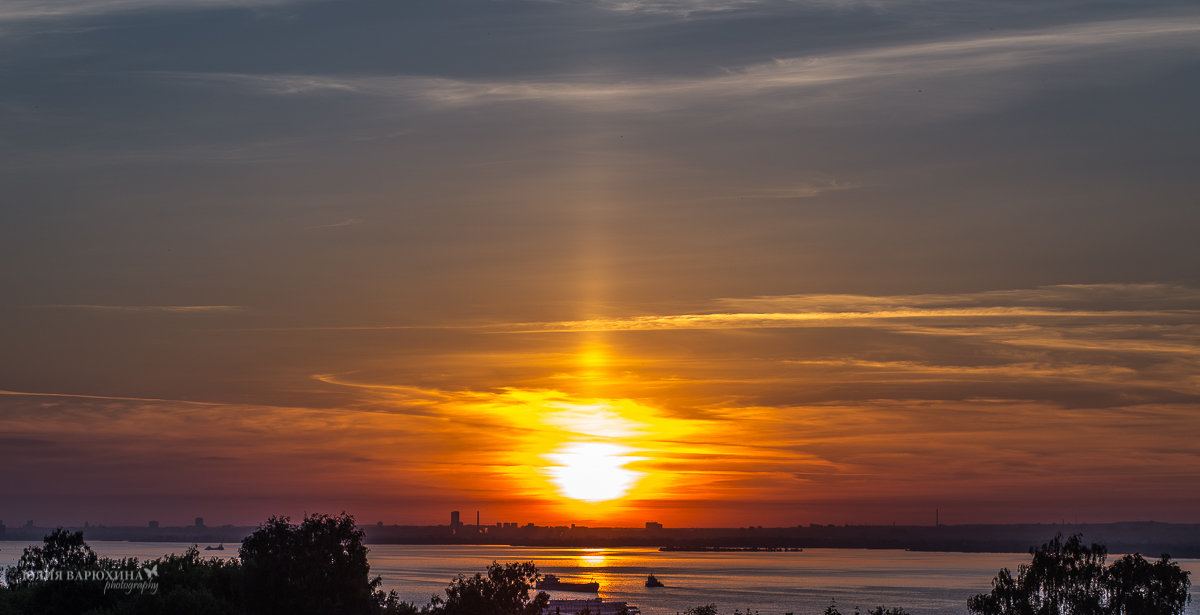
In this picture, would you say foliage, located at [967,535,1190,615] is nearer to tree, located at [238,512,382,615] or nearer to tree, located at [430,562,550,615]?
tree, located at [430,562,550,615]

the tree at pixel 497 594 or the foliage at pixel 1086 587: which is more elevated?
the tree at pixel 497 594

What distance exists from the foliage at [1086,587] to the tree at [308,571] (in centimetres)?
4588

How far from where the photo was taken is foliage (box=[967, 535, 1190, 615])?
7612 cm

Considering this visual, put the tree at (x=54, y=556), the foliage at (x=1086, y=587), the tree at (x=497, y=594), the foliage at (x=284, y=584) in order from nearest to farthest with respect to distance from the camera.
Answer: the foliage at (x=284, y=584), the tree at (x=497, y=594), the foliage at (x=1086, y=587), the tree at (x=54, y=556)

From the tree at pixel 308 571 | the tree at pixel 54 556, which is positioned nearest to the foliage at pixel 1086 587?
the tree at pixel 308 571

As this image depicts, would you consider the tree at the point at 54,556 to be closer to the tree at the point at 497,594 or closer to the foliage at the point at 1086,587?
the tree at the point at 497,594

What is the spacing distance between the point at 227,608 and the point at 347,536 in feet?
19.1

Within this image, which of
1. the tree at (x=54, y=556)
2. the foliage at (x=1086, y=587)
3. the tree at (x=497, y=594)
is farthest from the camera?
the tree at (x=54, y=556)

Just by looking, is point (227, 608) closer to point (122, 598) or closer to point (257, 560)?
point (257, 560)

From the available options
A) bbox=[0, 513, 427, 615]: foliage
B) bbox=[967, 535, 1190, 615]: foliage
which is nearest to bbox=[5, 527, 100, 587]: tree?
bbox=[0, 513, 427, 615]: foliage

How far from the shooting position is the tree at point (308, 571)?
1980 inches

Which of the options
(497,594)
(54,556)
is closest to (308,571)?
(497,594)

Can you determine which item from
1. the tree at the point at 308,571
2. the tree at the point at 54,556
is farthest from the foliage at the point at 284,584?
the tree at the point at 54,556

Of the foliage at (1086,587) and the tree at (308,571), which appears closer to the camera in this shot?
the tree at (308,571)
